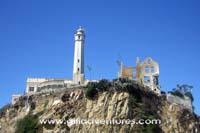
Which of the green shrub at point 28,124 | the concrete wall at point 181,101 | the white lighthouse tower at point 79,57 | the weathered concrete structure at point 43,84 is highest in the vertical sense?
the white lighthouse tower at point 79,57

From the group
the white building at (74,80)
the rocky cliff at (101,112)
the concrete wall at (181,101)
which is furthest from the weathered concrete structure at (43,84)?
the concrete wall at (181,101)

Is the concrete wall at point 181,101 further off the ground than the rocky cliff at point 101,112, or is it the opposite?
the concrete wall at point 181,101

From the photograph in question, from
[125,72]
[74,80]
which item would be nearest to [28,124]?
[74,80]

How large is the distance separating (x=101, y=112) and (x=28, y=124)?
9951mm

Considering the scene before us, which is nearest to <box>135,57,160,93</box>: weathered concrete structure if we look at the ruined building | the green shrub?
the ruined building

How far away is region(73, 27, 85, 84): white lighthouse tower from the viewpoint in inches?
2226

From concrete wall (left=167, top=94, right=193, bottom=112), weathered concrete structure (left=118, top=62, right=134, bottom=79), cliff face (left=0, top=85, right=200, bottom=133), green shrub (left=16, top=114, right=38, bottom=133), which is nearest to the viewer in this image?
cliff face (left=0, top=85, right=200, bottom=133)

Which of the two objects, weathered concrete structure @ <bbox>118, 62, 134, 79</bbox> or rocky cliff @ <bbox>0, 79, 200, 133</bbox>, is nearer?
rocky cliff @ <bbox>0, 79, 200, 133</bbox>

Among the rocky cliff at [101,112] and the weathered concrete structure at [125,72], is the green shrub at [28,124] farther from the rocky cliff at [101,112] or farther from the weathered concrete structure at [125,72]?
the weathered concrete structure at [125,72]

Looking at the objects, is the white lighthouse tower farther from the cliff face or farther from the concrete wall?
the concrete wall

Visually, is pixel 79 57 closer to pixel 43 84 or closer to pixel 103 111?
pixel 43 84

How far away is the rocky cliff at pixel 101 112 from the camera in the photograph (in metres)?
46.4

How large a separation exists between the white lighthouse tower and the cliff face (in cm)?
556

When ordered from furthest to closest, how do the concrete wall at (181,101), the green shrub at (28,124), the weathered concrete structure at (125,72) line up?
the weathered concrete structure at (125,72) → the concrete wall at (181,101) → the green shrub at (28,124)
